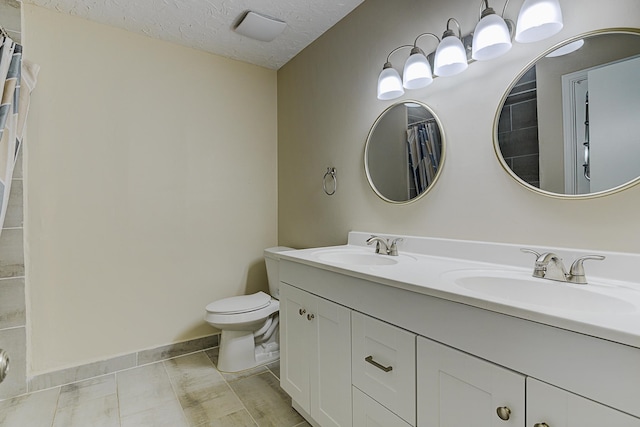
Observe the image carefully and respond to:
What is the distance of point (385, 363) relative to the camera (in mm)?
1104

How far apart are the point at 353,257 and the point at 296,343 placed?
20.5 inches

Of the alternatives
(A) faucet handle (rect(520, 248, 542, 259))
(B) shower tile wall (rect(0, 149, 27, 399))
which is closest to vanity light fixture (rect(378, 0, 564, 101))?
(A) faucet handle (rect(520, 248, 542, 259))

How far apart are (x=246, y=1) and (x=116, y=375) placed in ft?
8.02

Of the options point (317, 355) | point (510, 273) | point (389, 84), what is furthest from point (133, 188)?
point (510, 273)

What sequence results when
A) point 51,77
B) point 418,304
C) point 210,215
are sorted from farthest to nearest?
point 210,215
point 51,77
point 418,304

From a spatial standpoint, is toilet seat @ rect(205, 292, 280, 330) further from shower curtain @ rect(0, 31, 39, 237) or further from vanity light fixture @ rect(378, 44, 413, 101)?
vanity light fixture @ rect(378, 44, 413, 101)

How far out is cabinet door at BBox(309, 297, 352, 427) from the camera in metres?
1.27

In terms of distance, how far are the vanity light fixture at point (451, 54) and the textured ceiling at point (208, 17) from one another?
0.82 m

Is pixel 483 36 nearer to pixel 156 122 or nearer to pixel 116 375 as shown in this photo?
pixel 156 122

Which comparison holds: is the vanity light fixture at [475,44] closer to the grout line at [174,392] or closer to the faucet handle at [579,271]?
the faucet handle at [579,271]

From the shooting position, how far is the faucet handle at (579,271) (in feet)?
3.22

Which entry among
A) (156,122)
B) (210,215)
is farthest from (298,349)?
(156,122)

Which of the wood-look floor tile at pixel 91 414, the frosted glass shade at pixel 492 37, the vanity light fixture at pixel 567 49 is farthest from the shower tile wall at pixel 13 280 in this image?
the vanity light fixture at pixel 567 49

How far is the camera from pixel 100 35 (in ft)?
6.87
